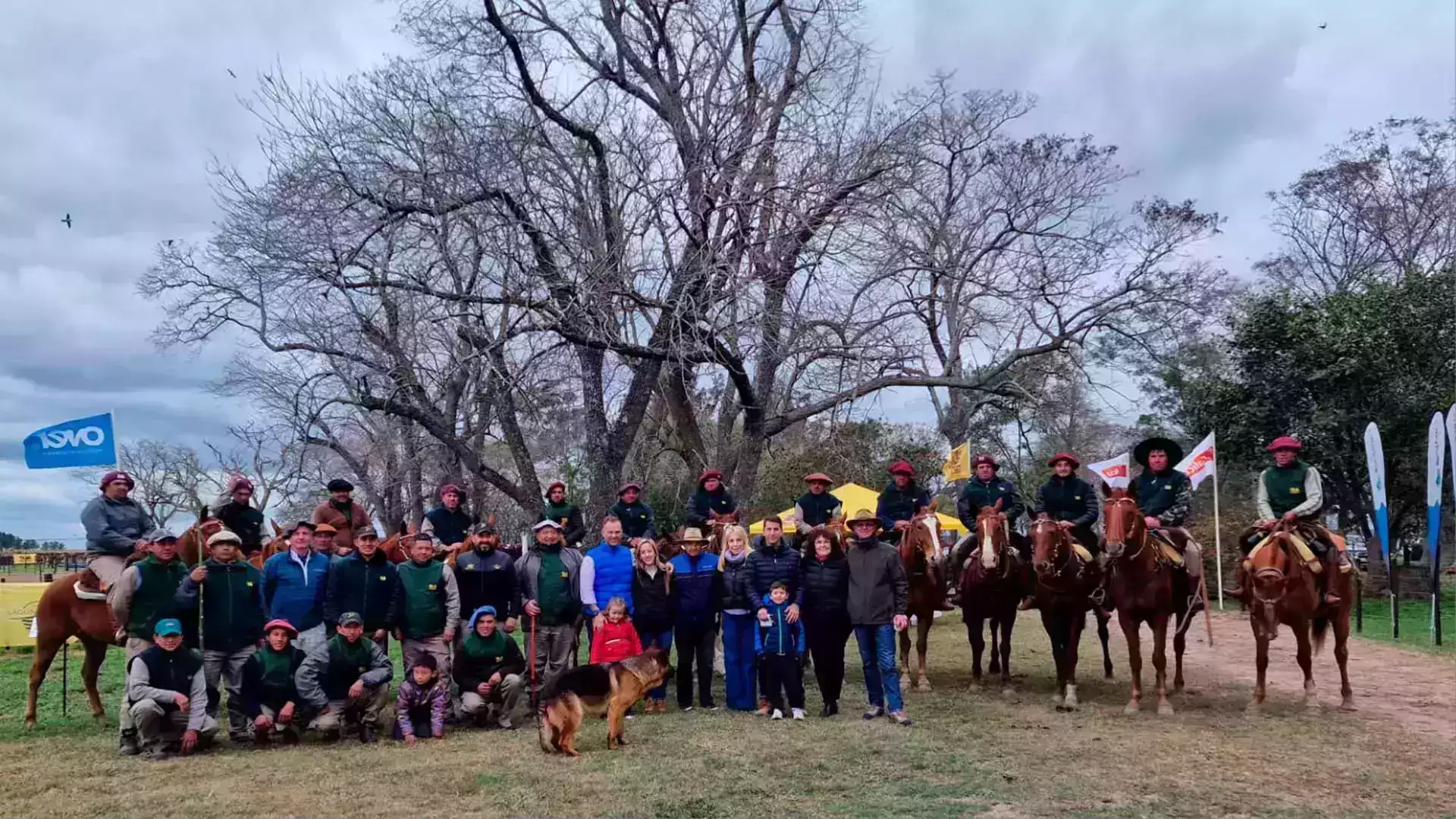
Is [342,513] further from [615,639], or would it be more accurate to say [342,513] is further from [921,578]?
[921,578]

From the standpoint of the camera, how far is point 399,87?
13688 millimetres

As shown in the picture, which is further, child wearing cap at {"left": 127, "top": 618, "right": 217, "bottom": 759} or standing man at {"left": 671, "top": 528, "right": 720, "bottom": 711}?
standing man at {"left": 671, "top": 528, "right": 720, "bottom": 711}

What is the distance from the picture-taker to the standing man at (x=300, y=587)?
28.2ft

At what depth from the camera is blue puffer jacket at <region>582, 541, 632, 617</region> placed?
9352mm

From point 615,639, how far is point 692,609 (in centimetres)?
96

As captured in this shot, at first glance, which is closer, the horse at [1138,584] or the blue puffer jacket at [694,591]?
the horse at [1138,584]

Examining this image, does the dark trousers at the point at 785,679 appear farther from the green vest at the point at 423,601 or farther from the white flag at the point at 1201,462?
the white flag at the point at 1201,462

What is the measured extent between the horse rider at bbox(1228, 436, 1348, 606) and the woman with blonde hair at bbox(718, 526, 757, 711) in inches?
188

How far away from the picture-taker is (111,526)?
9102mm

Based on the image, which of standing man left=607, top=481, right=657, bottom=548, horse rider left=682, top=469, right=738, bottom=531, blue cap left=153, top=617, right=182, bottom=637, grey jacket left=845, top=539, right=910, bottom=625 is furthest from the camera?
horse rider left=682, top=469, right=738, bottom=531

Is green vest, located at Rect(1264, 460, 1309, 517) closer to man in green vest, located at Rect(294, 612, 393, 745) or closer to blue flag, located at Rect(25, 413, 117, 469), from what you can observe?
man in green vest, located at Rect(294, 612, 393, 745)

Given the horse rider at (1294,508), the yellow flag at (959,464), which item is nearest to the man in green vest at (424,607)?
the horse rider at (1294,508)

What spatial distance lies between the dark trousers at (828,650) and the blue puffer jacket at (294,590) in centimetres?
432

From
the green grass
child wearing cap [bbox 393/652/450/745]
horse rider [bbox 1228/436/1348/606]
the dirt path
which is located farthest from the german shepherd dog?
the dirt path
